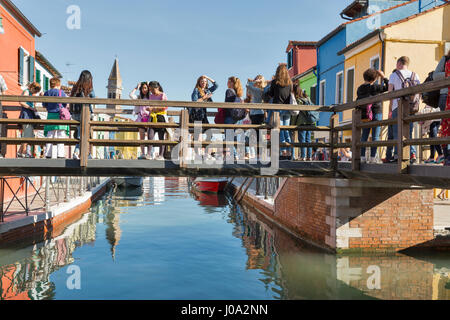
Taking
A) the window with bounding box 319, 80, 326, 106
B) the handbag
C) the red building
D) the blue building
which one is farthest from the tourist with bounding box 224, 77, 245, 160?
the red building

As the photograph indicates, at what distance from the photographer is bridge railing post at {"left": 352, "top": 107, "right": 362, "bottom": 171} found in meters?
7.60

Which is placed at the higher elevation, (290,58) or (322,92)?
(290,58)

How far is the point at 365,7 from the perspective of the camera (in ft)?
65.8

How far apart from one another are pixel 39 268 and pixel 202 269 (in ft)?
11.1

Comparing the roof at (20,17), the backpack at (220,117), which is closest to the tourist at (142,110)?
the backpack at (220,117)

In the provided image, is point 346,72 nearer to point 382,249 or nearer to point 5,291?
point 382,249

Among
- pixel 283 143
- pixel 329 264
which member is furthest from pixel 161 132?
pixel 329 264

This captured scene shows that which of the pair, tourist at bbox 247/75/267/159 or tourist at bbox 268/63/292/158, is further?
tourist at bbox 247/75/267/159

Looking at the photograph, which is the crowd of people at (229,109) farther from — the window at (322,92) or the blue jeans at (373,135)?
the window at (322,92)

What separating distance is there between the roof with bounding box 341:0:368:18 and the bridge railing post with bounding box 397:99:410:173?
15210 millimetres

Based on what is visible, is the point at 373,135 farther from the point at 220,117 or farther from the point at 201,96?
the point at 201,96

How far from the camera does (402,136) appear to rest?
6.25 metres

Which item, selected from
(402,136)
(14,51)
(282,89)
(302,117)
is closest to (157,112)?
(282,89)

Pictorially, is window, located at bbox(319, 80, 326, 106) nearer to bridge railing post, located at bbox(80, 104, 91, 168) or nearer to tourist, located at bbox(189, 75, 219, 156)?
tourist, located at bbox(189, 75, 219, 156)
